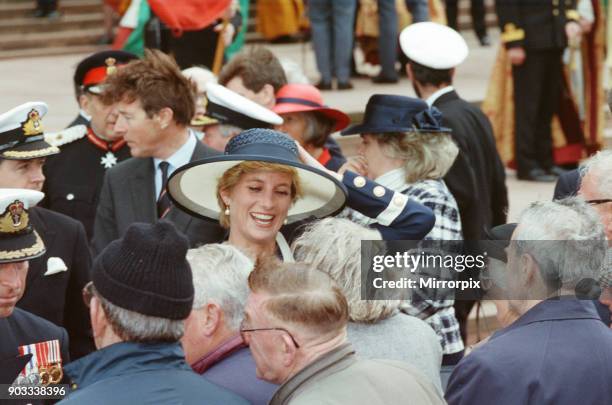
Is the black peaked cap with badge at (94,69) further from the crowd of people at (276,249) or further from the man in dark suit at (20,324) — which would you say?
the man in dark suit at (20,324)

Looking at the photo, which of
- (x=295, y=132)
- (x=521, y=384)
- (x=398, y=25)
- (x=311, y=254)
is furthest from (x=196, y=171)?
(x=398, y=25)

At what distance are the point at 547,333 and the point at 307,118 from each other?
277 centimetres

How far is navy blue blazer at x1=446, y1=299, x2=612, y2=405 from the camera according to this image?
3.70 meters

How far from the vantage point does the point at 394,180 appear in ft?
18.4

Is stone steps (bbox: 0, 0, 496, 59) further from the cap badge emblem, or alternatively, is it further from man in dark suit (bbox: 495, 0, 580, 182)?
the cap badge emblem

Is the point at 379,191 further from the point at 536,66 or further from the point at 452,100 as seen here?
the point at 536,66

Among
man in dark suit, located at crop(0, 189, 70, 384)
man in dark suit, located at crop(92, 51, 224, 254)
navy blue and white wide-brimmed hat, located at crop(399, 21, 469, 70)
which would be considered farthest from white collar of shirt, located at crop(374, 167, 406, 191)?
man in dark suit, located at crop(0, 189, 70, 384)

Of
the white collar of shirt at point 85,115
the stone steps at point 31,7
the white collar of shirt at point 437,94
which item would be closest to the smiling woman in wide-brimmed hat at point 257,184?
the white collar of shirt at point 85,115

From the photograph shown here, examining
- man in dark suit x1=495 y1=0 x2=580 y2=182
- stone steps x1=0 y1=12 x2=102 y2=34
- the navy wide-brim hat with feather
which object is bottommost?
stone steps x1=0 y1=12 x2=102 y2=34

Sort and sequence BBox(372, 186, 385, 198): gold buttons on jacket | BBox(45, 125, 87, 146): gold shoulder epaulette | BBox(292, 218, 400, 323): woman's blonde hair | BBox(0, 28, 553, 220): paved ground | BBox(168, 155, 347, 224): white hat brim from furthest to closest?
1. BBox(0, 28, 553, 220): paved ground
2. BBox(45, 125, 87, 146): gold shoulder epaulette
3. BBox(372, 186, 385, 198): gold buttons on jacket
4. BBox(168, 155, 347, 224): white hat brim
5. BBox(292, 218, 400, 323): woman's blonde hair

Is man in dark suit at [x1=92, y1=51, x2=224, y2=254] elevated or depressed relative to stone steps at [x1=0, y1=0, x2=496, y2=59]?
elevated

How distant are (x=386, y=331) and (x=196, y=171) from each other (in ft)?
4.04

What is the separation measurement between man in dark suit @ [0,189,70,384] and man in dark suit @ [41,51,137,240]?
186 centimetres

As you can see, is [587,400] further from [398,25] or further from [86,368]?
[398,25]
